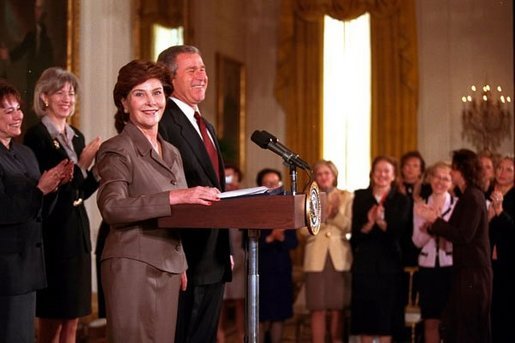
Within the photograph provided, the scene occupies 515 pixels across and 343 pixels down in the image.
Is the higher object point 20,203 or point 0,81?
point 0,81

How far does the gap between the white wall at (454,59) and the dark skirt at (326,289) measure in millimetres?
3058

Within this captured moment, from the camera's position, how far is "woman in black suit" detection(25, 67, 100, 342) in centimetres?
496

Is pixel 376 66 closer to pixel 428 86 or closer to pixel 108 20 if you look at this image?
pixel 428 86

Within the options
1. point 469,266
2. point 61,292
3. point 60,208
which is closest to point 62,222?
A: point 60,208

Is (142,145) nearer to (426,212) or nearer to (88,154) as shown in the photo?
(88,154)

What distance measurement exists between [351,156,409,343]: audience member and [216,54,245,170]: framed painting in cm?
312

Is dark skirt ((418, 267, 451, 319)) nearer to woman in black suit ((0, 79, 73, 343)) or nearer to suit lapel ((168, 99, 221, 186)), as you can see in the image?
suit lapel ((168, 99, 221, 186))

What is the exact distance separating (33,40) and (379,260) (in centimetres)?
302

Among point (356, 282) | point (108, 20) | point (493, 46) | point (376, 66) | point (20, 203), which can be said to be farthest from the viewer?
point (376, 66)

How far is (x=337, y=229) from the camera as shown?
6879 millimetres

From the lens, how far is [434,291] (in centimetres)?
649

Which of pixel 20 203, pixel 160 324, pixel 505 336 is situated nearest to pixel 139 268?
pixel 160 324

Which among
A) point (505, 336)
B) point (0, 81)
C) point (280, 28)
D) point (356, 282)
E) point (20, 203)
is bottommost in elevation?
A: point (505, 336)

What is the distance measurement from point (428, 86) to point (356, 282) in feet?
12.1
